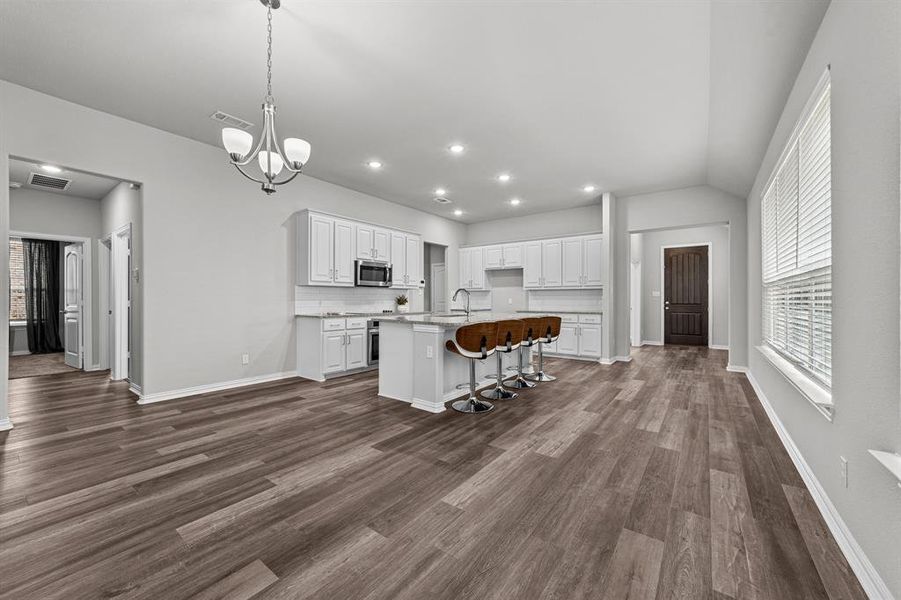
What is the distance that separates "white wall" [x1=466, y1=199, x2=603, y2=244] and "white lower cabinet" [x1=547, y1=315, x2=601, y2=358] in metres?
1.81

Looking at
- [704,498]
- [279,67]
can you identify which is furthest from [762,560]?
[279,67]

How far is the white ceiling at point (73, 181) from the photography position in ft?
14.9

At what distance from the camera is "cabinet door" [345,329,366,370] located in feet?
17.6

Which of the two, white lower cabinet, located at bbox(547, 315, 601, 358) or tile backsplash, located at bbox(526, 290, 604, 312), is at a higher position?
tile backsplash, located at bbox(526, 290, 604, 312)

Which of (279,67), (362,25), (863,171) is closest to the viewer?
(863,171)

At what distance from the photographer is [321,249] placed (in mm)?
5352

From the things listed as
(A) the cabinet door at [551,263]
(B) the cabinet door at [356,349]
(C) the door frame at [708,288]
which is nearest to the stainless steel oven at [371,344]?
(B) the cabinet door at [356,349]

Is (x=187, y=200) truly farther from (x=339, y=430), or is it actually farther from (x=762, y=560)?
(x=762, y=560)

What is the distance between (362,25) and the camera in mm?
2488

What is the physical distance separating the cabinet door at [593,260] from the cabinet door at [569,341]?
88cm

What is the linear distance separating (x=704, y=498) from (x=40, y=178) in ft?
26.0

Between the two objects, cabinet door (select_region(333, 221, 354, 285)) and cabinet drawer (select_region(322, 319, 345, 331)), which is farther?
cabinet door (select_region(333, 221, 354, 285))

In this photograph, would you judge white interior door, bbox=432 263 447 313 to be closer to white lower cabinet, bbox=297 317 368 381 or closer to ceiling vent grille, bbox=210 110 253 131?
white lower cabinet, bbox=297 317 368 381

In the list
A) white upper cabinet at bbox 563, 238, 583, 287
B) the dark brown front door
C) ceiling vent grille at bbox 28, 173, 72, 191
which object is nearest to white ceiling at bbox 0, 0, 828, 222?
ceiling vent grille at bbox 28, 173, 72, 191
